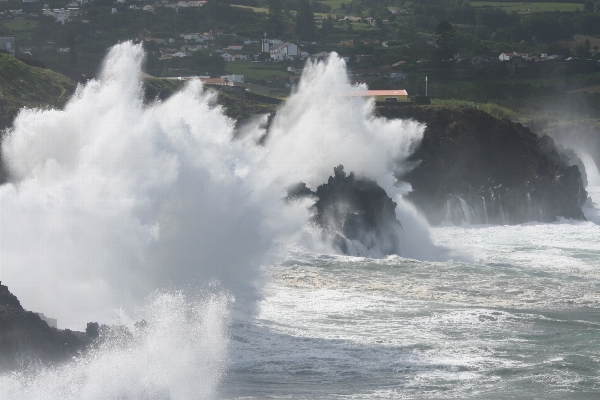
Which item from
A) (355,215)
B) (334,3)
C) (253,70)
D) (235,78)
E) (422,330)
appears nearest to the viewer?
(422,330)

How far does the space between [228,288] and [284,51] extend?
2870 inches

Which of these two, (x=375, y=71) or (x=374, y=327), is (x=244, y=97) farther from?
(x=374, y=327)

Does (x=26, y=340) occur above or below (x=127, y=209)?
below

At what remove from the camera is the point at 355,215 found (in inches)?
1455

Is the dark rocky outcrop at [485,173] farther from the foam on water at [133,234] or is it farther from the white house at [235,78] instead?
the white house at [235,78]

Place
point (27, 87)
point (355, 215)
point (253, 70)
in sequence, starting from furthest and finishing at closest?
point (253, 70) < point (27, 87) < point (355, 215)

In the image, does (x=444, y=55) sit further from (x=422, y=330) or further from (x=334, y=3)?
(x=422, y=330)

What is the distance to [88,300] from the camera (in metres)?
21.2

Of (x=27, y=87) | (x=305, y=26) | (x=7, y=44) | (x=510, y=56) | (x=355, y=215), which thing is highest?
(x=305, y=26)

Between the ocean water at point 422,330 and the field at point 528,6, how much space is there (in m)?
96.0

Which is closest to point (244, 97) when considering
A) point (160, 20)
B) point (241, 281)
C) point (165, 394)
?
point (241, 281)

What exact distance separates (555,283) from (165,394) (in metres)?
16.5

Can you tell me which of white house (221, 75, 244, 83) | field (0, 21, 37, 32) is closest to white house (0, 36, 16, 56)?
white house (221, 75, 244, 83)

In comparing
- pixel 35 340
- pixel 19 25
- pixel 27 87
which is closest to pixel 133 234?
pixel 35 340
